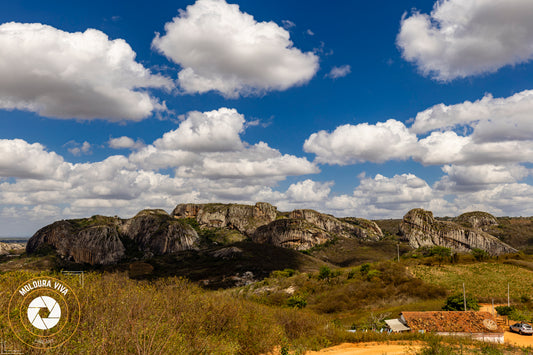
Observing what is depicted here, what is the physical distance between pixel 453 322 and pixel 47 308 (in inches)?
1707

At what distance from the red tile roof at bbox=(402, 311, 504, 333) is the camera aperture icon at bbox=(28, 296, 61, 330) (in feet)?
125

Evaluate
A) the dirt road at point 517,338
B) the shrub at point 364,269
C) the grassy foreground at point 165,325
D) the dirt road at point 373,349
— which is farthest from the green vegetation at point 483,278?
the grassy foreground at point 165,325

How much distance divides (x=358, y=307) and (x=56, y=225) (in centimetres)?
20348

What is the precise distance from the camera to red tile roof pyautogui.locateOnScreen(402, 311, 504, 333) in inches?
1415

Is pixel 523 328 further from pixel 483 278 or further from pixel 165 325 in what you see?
pixel 165 325

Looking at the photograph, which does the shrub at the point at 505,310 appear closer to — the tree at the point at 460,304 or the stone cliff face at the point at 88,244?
the tree at the point at 460,304

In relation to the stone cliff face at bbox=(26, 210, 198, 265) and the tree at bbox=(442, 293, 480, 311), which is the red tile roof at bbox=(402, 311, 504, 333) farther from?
the stone cliff face at bbox=(26, 210, 198, 265)

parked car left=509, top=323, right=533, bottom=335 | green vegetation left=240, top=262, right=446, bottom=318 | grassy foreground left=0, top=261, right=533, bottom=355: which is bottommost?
green vegetation left=240, top=262, right=446, bottom=318

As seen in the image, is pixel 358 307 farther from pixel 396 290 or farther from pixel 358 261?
pixel 358 261

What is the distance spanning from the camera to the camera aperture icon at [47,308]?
11.5 m

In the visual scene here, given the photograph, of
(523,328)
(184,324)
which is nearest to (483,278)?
(523,328)

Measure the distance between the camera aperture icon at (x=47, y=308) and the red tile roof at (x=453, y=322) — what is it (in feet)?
125

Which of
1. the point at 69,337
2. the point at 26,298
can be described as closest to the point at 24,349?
the point at 69,337

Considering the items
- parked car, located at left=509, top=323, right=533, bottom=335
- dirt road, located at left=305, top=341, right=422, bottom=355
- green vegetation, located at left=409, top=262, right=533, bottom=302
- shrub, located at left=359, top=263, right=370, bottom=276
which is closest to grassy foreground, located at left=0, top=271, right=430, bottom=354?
dirt road, located at left=305, top=341, right=422, bottom=355
